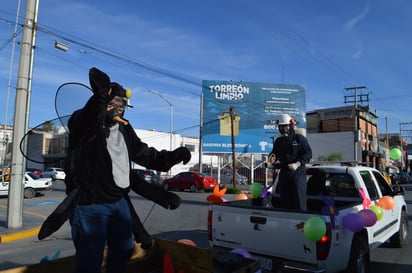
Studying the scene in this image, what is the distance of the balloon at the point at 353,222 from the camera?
14.6 feet

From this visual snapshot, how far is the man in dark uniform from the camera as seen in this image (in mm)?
5484

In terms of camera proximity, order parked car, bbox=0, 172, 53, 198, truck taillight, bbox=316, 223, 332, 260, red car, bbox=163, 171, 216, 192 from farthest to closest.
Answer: red car, bbox=163, 171, 216, 192 < parked car, bbox=0, 172, 53, 198 < truck taillight, bbox=316, 223, 332, 260

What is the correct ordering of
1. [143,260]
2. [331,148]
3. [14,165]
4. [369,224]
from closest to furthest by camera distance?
[143,260]
[369,224]
[14,165]
[331,148]

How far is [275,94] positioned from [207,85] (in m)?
6.58

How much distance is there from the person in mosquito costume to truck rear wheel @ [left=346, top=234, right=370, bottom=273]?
10.1 feet

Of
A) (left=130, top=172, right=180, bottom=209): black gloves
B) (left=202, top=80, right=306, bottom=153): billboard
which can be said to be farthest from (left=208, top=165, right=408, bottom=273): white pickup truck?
(left=202, top=80, right=306, bottom=153): billboard

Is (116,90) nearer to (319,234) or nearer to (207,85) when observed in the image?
(319,234)

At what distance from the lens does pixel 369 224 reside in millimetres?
4793

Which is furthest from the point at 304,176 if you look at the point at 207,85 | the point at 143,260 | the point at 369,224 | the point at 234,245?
the point at 207,85

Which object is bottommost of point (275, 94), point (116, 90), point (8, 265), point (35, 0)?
point (8, 265)

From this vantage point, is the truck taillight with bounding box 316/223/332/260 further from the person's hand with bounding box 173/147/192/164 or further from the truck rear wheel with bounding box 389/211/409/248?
the truck rear wheel with bounding box 389/211/409/248

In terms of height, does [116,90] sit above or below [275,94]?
below

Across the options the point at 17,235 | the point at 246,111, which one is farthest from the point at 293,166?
the point at 246,111

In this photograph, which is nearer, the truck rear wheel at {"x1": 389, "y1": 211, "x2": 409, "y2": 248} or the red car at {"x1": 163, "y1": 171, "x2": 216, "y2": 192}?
the truck rear wheel at {"x1": 389, "y1": 211, "x2": 409, "y2": 248}
